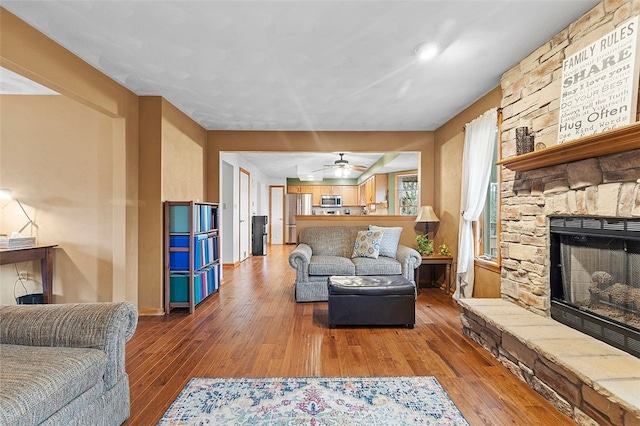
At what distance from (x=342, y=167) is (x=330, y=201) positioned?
382 cm

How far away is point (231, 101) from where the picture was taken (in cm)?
370

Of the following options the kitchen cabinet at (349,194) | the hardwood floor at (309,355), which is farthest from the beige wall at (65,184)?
the kitchen cabinet at (349,194)

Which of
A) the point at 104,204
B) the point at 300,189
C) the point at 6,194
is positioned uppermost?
the point at 300,189

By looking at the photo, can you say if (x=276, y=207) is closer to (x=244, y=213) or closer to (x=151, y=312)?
(x=244, y=213)

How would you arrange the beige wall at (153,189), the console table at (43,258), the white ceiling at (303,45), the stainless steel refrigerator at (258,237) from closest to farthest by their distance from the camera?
1. the white ceiling at (303,45)
2. the console table at (43,258)
3. the beige wall at (153,189)
4. the stainless steel refrigerator at (258,237)

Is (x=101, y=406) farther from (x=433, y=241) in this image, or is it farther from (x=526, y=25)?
(x=433, y=241)

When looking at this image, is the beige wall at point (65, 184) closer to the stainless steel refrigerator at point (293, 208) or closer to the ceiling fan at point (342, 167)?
the ceiling fan at point (342, 167)

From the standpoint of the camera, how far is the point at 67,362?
1.40 m

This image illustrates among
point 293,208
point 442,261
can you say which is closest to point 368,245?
point 442,261

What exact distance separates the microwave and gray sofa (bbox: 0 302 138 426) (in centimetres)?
899

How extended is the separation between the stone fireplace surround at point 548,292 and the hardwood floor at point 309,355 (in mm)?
164

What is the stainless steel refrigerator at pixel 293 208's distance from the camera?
34.1 ft

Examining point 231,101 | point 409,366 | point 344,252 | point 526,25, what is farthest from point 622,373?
point 231,101

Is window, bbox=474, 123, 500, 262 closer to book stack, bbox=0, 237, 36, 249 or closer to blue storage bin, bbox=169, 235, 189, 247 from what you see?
blue storage bin, bbox=169, 235, 189, 247
